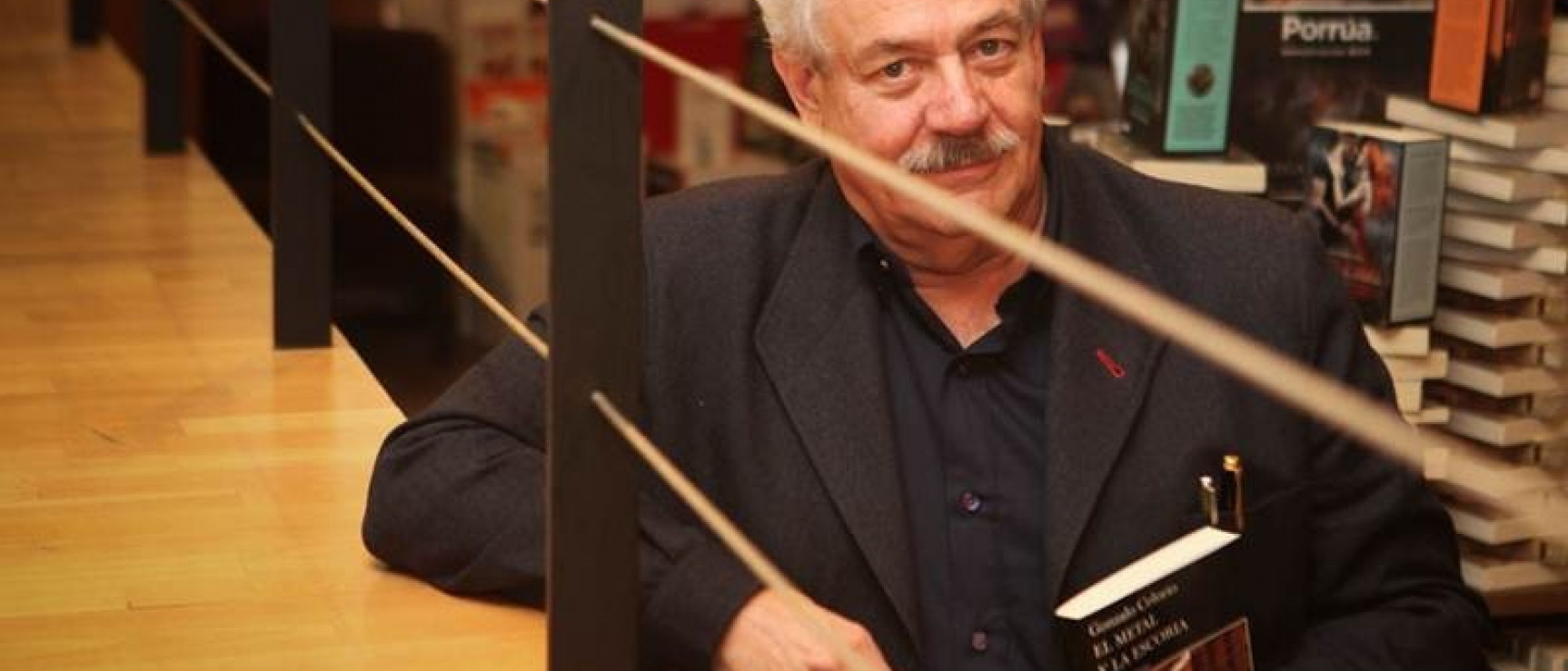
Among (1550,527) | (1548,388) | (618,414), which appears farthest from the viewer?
(1548,388)

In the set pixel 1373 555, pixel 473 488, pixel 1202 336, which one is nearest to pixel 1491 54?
pixel 1373 555

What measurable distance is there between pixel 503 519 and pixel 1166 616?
0.43 meters

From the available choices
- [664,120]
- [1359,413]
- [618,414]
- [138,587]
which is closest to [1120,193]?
[618,414]

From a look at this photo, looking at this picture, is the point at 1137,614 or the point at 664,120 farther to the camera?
the point at 664,120

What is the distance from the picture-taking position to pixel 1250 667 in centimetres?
167

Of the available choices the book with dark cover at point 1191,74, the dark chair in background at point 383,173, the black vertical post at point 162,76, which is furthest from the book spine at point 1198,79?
the dark chair in background at point 383,173

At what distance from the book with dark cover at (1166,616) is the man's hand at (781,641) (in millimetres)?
133

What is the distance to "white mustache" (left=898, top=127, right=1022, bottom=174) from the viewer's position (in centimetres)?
169

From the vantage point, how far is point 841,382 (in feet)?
5.49

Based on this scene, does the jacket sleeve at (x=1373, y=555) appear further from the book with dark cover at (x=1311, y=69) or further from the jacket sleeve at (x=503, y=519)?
the book with dark cover at (x=1311, y=69)

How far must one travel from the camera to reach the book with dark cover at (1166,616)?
155 cm

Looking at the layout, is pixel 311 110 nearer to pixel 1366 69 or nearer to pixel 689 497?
pixel 1366 69

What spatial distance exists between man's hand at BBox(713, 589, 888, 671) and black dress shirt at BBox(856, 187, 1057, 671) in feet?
0.41

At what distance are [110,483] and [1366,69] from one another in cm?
146
